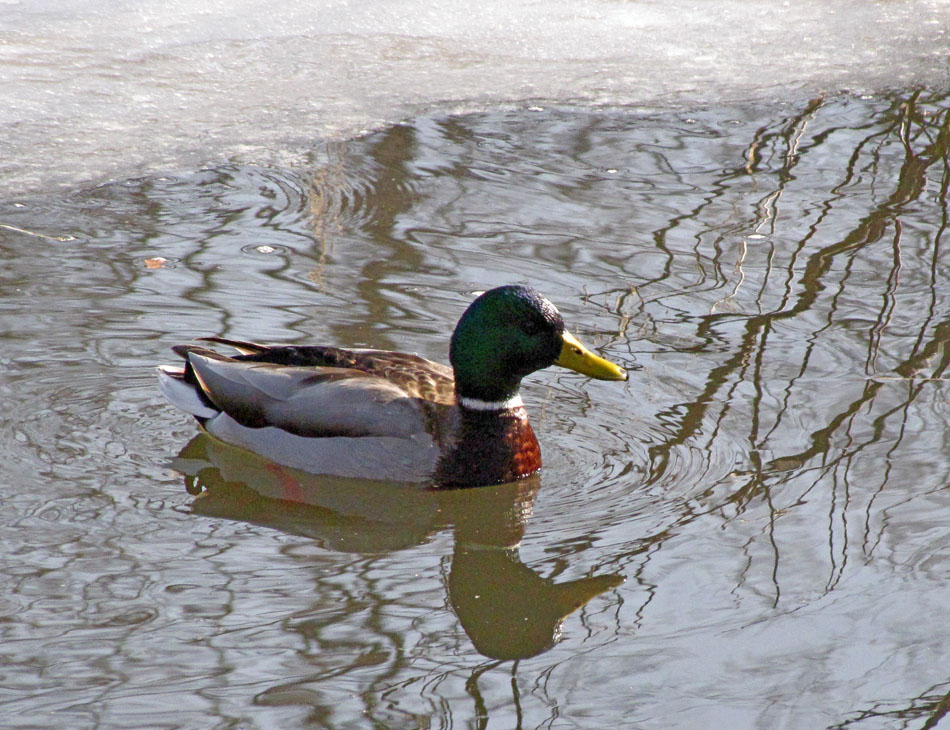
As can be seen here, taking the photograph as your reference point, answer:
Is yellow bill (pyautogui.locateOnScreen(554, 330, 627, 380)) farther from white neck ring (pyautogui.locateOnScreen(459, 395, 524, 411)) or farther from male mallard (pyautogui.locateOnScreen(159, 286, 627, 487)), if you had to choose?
white neck ring (pyautogui.locateOnScreen(459, 395, 524, 411))

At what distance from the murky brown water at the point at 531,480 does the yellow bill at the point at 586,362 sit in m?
0.33

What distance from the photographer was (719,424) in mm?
4980

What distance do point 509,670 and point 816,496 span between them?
1452 millimetres

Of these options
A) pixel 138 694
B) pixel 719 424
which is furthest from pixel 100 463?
pixel 719 424

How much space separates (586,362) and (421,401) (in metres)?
0.64

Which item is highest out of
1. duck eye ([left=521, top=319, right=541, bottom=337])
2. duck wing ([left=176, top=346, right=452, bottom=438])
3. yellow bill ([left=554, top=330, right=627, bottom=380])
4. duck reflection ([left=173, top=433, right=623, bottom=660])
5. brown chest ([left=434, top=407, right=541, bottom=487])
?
duck eye ([left=521, top=319, right=541, bottom=337])

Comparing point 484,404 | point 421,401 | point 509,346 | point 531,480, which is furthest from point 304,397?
point 531,480

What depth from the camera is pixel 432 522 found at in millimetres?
4613

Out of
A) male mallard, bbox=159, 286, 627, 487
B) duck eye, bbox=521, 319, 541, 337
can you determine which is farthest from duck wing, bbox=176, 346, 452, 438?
duck eye, bbox=521, 319, 541, 337

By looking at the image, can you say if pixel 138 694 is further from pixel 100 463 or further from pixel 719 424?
pixel 719 424

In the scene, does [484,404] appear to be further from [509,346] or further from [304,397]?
[304,397]

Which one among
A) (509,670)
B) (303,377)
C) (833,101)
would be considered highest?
(833,101)

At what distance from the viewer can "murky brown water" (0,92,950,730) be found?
3461mm

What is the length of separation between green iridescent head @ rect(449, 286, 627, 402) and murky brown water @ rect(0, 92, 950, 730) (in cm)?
37
